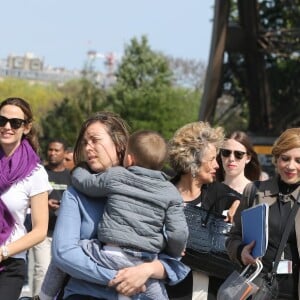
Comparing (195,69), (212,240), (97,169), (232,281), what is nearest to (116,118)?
(97,169)

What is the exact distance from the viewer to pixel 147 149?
4387 millimetres

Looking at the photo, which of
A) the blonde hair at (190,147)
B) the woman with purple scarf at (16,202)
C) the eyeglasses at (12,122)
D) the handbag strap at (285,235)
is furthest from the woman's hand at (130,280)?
the blonde hair at (190,147)

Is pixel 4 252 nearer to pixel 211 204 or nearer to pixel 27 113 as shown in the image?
pixel 27 113

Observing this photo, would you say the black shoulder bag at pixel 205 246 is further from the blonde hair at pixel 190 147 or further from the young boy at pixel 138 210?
the young boy at pixel 138 210

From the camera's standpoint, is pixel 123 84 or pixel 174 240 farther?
pixel 123 84

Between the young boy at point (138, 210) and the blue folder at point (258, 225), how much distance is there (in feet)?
2.12

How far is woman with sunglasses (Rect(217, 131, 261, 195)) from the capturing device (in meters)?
7.21

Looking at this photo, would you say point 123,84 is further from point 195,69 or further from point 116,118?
point 116,118

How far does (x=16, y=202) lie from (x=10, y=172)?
175 millimetres

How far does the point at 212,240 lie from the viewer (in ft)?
19.4

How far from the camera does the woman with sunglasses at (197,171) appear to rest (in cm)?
589

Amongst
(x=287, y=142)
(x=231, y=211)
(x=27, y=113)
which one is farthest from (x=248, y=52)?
(x=287, y=142)

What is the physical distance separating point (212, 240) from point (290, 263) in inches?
35.3

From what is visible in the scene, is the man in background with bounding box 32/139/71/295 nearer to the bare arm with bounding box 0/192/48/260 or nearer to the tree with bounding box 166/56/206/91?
the bare arm with bounding box 0/192/48/260
